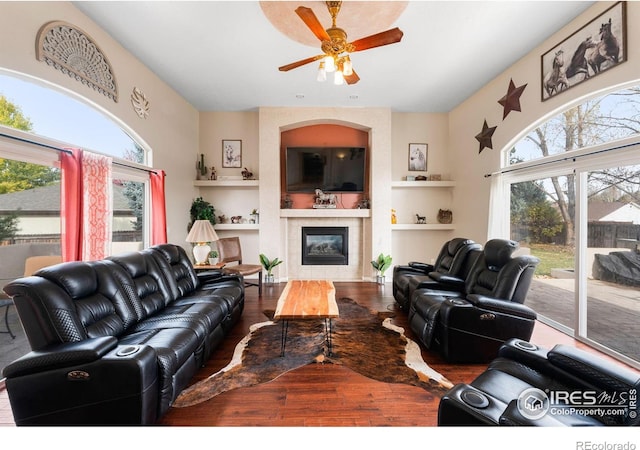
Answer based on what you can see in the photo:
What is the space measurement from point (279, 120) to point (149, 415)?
4847 mm

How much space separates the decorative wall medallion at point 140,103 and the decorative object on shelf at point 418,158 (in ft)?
15.8

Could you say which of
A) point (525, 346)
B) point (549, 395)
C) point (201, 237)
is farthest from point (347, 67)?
point (201, 237)

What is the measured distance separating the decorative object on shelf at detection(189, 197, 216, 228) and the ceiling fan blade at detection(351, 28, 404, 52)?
4029mm

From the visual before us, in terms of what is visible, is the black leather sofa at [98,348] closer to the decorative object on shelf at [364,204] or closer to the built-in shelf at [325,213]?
the built-in shelf at [325,213]

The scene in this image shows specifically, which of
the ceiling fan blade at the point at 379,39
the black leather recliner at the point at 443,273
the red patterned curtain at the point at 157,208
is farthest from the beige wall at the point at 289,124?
the ceiling fan blade at the point at 379,39

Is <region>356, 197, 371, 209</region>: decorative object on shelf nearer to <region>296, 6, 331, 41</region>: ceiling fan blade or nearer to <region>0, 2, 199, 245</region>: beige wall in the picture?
<region>0, 2, 199, 245</region>: beige wall

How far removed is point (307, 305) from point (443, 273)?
196cm

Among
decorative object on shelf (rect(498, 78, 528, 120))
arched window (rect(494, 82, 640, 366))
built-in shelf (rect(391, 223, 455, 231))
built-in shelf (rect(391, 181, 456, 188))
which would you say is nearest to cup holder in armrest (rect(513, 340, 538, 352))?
arched window (rect(494, 82, 640, 366))

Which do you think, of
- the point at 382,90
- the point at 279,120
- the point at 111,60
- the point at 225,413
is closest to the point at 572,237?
the point at 382,90

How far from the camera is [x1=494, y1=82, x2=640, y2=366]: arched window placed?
2483mm

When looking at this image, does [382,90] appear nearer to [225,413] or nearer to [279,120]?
[279,120]

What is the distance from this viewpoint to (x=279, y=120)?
5.24m

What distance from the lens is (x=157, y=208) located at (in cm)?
392

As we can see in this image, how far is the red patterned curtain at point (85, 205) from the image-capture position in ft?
8.30
